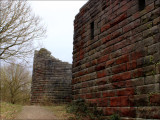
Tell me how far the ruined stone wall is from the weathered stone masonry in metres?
6.41

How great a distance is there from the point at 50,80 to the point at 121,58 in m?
→ 10.2

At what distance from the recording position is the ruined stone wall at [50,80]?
1468cm

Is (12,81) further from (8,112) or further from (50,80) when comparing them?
(8,112)

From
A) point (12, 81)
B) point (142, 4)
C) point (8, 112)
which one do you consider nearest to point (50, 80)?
point (8, 112)

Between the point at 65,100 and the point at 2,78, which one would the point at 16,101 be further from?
the point at 65,100

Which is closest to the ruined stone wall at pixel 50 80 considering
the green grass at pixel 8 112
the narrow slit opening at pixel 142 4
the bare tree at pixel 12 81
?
the green grass at pixel 8 112

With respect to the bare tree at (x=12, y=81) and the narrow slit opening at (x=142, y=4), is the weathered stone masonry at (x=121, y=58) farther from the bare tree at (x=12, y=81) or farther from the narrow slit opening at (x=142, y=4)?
the bare tree at (x=12, y=81)

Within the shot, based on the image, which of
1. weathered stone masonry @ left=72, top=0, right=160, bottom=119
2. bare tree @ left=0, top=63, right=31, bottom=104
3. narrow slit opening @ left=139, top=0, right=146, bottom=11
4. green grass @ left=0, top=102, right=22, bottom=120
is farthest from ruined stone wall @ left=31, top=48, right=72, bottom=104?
narrow slit opening @ left=139, top=0, right=146, bottom=11

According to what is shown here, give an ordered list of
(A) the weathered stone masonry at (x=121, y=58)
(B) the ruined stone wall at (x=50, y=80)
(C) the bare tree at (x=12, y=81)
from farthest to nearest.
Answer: (C) the bare tree at (x=12, y=81), (B) the ruined stone wall at (x=50, y=80), (A) the weathered stone masonry at (x=121, y=58)

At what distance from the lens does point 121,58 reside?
582 centimetres

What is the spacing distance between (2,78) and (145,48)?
17824 millimetres

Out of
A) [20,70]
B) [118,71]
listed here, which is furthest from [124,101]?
[20,70]

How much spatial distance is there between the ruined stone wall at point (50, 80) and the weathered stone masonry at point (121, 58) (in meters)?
6.41

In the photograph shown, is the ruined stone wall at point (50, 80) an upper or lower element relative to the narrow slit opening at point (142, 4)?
lower
